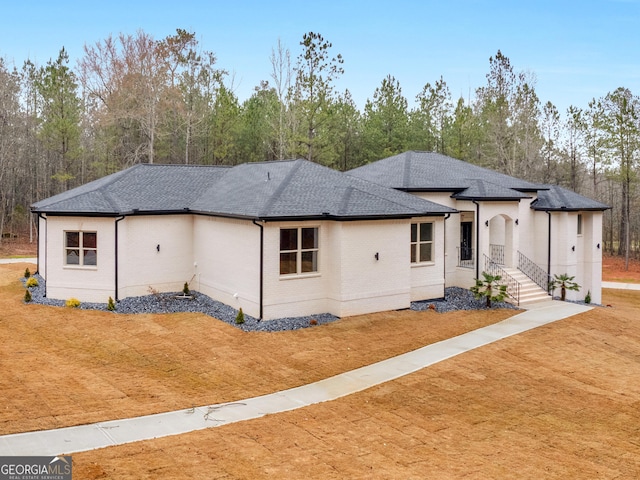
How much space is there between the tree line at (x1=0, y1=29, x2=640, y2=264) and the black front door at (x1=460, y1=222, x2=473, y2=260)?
19.4 metres

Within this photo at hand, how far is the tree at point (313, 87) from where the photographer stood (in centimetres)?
3869

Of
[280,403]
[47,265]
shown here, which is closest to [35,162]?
[47,265]

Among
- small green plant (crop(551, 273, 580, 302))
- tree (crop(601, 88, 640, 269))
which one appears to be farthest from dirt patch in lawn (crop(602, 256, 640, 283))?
small green plant (crop(551, 273, 580, 302))

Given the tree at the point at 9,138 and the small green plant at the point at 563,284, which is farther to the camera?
the tree at the point at 9,138

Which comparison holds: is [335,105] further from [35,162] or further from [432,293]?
[432,293]

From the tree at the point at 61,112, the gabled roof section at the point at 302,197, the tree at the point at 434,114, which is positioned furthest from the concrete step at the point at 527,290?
the tree at the point at 61,112

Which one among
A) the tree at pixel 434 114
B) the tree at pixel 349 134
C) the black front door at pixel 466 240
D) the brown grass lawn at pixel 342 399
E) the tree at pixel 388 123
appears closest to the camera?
the brown grass lawn at pixel 342 399

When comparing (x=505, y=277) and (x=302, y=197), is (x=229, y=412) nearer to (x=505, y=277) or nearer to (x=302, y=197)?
(x=302, y=197)

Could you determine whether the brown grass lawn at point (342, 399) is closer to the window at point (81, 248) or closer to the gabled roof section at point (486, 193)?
the window at point (81, 248)

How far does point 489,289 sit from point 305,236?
7675mm

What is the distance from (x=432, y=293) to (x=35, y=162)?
136ft

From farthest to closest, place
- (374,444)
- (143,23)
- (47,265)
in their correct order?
→ (143,23), (47,265), (374,444)

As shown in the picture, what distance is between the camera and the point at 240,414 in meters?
10.2

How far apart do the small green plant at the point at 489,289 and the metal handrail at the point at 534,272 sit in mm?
3449
